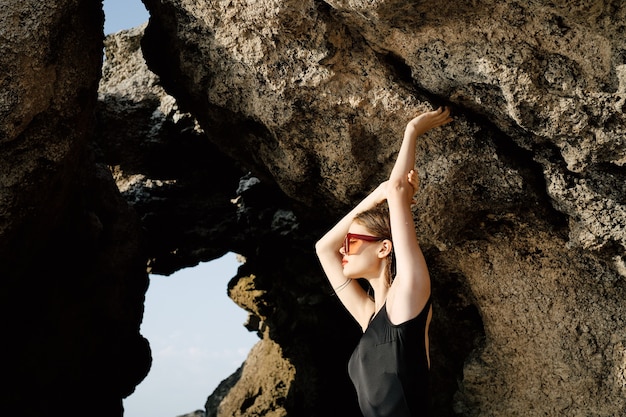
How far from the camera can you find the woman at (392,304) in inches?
94.7

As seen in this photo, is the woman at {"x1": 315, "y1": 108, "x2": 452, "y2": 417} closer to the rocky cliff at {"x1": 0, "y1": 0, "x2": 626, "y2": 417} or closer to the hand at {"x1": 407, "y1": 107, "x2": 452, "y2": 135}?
the hand at {"x1": 407, "y1": 107, "x2": 452, "y2": 135}

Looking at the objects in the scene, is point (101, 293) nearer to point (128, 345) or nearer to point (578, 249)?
point (128, 345)

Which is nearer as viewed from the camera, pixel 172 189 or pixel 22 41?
pixel 22 41

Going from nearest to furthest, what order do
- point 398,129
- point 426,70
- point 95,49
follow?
point 426,70
point 398,129
point 95,49

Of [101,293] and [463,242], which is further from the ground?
[101,293]

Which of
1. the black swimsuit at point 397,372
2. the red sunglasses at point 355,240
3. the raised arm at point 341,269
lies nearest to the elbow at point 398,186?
the raised arm at point 341,269

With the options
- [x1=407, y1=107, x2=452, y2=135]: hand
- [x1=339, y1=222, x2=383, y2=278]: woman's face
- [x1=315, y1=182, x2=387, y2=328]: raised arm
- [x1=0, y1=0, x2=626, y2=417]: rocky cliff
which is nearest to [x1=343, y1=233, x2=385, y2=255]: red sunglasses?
[x1=339, y1=222, x2=383, y2=278]: woman's face

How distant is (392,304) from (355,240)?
0.38 meters

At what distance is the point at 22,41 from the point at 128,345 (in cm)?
340

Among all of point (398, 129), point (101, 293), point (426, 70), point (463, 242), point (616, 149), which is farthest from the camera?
point (101, 293)

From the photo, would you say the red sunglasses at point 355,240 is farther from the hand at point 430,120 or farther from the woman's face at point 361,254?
the hand at point 430,120

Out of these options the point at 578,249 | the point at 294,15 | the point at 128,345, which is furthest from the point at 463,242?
the point at 128,345

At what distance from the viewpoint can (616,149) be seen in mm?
3115

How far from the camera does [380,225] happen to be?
279 centimetres
